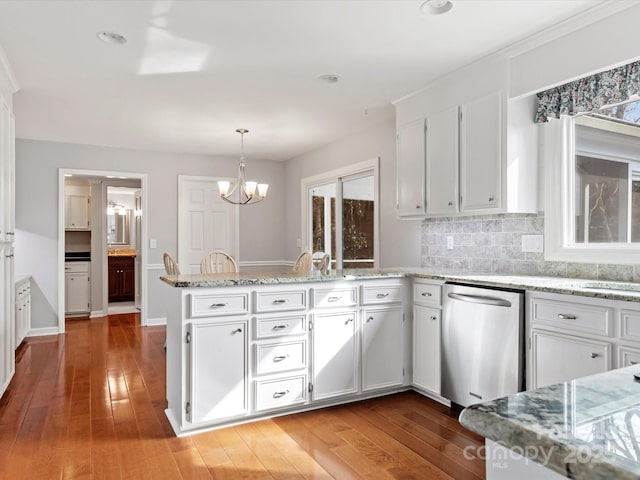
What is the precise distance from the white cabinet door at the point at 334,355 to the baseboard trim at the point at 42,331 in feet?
14.1

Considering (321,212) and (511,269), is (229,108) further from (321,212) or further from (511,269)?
(511,269)

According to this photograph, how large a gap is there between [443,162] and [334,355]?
5.61 feet

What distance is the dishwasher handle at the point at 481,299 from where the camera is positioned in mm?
2711

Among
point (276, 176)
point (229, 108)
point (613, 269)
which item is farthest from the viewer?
point (276, 176)

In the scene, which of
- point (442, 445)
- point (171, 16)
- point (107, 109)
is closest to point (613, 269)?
point (442, 445)

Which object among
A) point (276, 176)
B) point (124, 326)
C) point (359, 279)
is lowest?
point (124, 326)

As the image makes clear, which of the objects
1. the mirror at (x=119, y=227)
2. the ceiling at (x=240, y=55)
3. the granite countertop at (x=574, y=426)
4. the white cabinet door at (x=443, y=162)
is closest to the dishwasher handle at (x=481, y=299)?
the white cabinet door at (x=443, y=162)

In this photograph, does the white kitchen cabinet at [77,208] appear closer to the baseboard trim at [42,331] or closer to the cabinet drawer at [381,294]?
the baseboard trim at [42,331]

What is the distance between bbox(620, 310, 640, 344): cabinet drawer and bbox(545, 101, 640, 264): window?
29.0 inches

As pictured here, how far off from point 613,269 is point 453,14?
5.88ft

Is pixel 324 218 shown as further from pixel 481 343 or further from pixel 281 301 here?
pixel 481 343

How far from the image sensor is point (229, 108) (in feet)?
14.3

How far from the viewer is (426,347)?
334 centimetres

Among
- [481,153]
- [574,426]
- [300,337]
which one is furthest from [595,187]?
[574,426]
